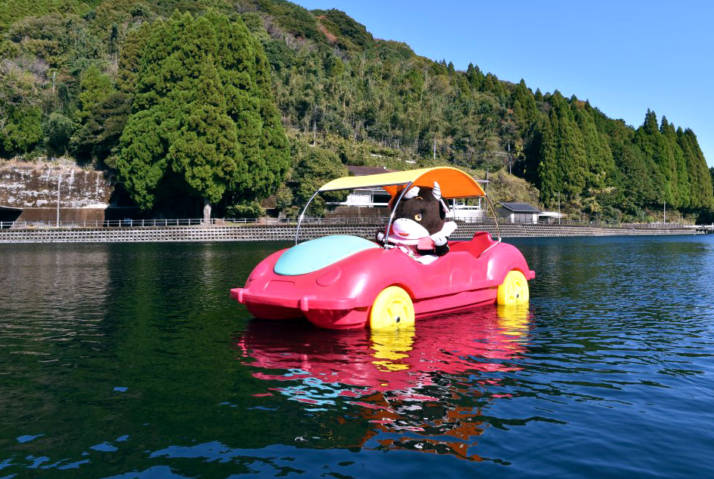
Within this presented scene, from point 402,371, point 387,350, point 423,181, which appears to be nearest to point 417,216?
point 423,181

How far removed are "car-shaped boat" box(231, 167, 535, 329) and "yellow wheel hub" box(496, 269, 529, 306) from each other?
18.1 inches

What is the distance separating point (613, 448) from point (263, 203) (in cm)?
5689

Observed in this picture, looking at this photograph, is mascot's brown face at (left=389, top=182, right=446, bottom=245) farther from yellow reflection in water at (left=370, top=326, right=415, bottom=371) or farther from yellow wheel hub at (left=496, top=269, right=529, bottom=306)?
yellow wheel hub at (left=496, top=269, right=529, bottom=306)

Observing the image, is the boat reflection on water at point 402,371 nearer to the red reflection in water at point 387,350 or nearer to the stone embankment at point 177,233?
the red reflection in water at point 387,350

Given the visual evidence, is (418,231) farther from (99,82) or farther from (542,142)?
(542,142)

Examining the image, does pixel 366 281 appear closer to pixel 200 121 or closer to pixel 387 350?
pixel 387 350

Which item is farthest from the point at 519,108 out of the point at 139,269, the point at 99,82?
the point at 139,269

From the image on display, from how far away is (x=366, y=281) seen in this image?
8133 mm

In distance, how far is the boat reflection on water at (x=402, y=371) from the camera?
4.63 metres

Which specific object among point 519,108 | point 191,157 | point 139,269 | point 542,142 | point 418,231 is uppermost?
point 519,108

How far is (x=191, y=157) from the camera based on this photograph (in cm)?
4356

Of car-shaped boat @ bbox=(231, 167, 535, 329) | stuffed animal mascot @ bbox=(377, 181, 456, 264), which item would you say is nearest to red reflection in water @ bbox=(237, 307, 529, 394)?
car-shaped boat @ bbox=(231, 167, 535, 329)

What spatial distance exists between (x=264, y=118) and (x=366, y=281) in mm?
45572

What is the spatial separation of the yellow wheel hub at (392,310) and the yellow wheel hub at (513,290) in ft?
10.7
